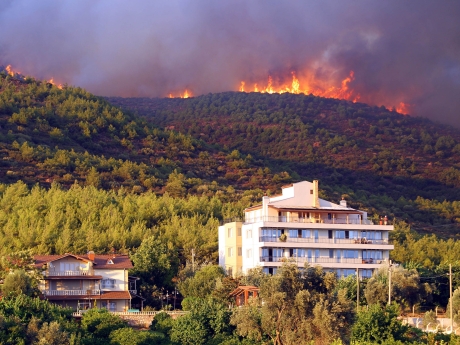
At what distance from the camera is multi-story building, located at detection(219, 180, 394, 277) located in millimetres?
78812

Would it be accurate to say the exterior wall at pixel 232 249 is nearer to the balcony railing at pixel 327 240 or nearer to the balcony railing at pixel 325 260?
the balcony railing at pixel 325 260

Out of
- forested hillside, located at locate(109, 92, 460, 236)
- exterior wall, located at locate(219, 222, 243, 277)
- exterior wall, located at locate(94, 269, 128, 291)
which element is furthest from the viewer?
forested hillside, located at locate(109, 92, 460, 236)

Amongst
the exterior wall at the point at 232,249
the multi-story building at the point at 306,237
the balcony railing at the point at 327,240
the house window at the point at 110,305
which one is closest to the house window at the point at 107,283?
the house window at the point at 110,305

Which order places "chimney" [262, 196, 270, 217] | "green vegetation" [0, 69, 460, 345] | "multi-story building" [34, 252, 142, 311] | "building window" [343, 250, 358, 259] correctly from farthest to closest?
"chimney" [262, 196, 270, 217] < "building window" [343, 250, 358, 259] < "multi-story building" [34, 252, 142, 311] < "green vegetation" [0, 69, 460, 345]

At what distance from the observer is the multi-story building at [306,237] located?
259ft

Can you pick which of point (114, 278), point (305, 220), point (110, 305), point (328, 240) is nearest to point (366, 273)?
point (328, 240)

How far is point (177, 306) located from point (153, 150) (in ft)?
249

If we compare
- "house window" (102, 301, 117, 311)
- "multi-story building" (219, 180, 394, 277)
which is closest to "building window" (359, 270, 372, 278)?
"multi-story building" (219, 180, 394, 277)

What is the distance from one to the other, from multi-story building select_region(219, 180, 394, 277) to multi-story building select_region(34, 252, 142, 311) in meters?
12.4

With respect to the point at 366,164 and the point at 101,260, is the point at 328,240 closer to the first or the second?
the point at 101,260

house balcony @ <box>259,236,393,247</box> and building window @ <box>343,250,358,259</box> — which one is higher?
house balcony @ <box>259,236,393,247</box>

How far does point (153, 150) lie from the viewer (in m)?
151

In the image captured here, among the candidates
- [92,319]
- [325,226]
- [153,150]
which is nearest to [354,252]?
[325,226]

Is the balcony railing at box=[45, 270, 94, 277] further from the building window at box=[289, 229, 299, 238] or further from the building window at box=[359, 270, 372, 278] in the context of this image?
the building window at box=[359, 270, 372, 278]
